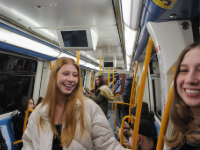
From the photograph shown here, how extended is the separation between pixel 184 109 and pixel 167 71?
0.28 meters

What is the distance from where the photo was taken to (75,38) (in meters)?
1.98

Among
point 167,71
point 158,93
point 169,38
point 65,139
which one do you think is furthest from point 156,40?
point 158,93

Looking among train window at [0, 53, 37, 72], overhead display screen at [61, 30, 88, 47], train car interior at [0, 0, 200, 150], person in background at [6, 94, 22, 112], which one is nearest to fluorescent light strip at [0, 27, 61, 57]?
train car interior at [0, 0, 200, 150]

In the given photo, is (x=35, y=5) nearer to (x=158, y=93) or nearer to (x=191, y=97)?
(x=191, y=97)

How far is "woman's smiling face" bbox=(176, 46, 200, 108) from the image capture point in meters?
0.63

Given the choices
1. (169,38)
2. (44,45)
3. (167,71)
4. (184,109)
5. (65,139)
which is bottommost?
(65,139)

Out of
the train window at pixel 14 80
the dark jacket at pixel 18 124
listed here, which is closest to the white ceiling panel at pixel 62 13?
the train window at pixel 14 80

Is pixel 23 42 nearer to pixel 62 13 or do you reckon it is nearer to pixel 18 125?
pixel 62 13

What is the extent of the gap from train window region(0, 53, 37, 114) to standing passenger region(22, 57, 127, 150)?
2732 mm

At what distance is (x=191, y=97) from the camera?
25.7 inches

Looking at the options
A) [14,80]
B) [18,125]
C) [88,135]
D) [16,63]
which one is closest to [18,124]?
[18,125]

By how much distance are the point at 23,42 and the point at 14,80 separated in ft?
4.74

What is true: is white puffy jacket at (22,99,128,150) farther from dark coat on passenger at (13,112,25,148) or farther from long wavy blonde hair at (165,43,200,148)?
dark coat on passenger at (13,112,25,148)

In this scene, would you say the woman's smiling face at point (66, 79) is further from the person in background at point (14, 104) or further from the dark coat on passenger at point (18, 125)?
the person in background at point (14, 104)
